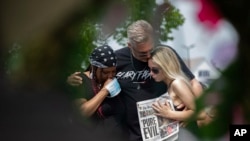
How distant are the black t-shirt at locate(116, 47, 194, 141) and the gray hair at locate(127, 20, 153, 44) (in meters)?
0.06

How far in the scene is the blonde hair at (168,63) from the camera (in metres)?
1.43

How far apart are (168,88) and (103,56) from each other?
24 cm

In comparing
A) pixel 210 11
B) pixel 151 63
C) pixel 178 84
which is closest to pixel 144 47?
pixel 151 63

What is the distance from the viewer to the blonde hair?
4.69ft

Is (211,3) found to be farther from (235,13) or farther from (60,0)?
(60,0)

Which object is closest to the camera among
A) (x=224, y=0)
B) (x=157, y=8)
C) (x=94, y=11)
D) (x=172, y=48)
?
(x=94, y=11)

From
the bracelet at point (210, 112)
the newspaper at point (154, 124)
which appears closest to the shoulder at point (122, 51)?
the newspaper at point (154, 124)

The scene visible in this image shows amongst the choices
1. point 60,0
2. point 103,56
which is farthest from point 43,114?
point 103,56

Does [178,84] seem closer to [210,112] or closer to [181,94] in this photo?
[181,94]

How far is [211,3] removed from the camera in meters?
0.78

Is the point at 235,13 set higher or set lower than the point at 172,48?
lower

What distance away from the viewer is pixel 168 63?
148 cm

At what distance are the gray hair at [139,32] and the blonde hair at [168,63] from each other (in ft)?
0.17

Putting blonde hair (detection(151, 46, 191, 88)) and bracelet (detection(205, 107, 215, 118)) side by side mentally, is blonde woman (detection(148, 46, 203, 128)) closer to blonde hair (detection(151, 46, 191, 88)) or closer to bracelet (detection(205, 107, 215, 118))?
blonde hair (detection(151, 46, 191, 88))
